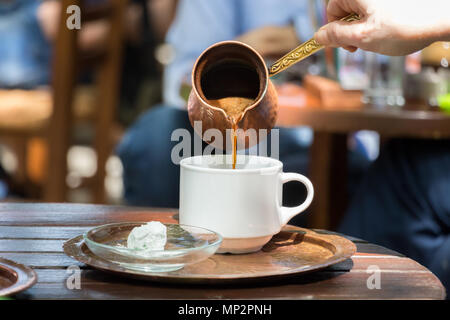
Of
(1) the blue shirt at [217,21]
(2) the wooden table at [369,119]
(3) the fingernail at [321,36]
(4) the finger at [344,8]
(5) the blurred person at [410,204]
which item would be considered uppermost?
(1) the blue shirt at [217,21]

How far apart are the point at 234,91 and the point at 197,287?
327 millimetres

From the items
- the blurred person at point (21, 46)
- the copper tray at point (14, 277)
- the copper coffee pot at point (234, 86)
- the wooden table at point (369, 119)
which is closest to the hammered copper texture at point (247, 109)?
the copper coffee pot at point (234, 86)

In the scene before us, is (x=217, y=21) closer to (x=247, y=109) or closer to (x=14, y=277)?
(x=247, y=109)

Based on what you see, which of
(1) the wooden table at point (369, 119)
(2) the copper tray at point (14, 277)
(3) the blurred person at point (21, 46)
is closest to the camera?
(2) the copper tray at point (14, 277)

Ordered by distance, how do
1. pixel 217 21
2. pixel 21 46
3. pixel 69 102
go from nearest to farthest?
pixel 69 102, pixel 217 21, pixel 21 46

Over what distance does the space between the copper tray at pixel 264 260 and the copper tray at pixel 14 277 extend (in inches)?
2.6

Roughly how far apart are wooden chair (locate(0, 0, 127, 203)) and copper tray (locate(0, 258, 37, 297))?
5.31ft

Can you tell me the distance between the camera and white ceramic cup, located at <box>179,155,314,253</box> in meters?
0.81

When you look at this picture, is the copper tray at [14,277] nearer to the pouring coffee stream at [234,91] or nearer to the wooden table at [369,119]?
the pouring coffee stream at [234,91]

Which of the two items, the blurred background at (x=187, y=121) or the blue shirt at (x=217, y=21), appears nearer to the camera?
the blurred background at (x=187, y=121)

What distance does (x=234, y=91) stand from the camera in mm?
959

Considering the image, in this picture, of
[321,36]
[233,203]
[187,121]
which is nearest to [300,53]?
[321,36]

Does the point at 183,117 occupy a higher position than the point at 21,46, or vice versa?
the point at 21,46

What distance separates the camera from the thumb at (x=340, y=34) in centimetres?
97
